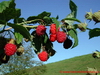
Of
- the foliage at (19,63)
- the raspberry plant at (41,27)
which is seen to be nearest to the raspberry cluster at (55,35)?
the raspberry plant at (41,27)

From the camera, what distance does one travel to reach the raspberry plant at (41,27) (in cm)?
120

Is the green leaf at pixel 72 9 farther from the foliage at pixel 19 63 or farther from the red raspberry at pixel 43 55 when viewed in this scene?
the foliage at pixel 19 63

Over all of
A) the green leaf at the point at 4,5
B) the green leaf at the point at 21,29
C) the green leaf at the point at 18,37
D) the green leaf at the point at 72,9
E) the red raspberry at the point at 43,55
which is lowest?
the red raspberry at the point at 43,55

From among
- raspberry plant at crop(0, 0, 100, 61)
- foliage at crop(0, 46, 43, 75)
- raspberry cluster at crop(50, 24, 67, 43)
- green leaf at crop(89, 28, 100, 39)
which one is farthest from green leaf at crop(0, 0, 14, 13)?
foliage at crop(0, 46, 43, 75)

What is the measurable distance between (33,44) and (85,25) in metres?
0.42

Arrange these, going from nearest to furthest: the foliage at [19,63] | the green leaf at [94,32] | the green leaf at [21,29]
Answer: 1. the green leaf at [21,29]
2. the green leaf at [94,32]
3. the foliage at [19,63]

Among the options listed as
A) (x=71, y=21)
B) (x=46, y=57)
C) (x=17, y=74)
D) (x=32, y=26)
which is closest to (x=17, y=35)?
(x=32, y=26)

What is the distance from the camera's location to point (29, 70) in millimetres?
34125

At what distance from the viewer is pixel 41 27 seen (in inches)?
48.8

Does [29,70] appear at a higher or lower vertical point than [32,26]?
lower

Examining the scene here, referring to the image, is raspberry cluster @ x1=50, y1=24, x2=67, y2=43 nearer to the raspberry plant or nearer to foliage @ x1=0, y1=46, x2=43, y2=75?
the raspberry plant

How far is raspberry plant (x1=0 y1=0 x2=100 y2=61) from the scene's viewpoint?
1.20 metres

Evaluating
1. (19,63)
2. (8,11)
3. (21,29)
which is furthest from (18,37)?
(19,63)

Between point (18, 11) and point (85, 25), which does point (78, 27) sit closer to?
point (85, 25)
